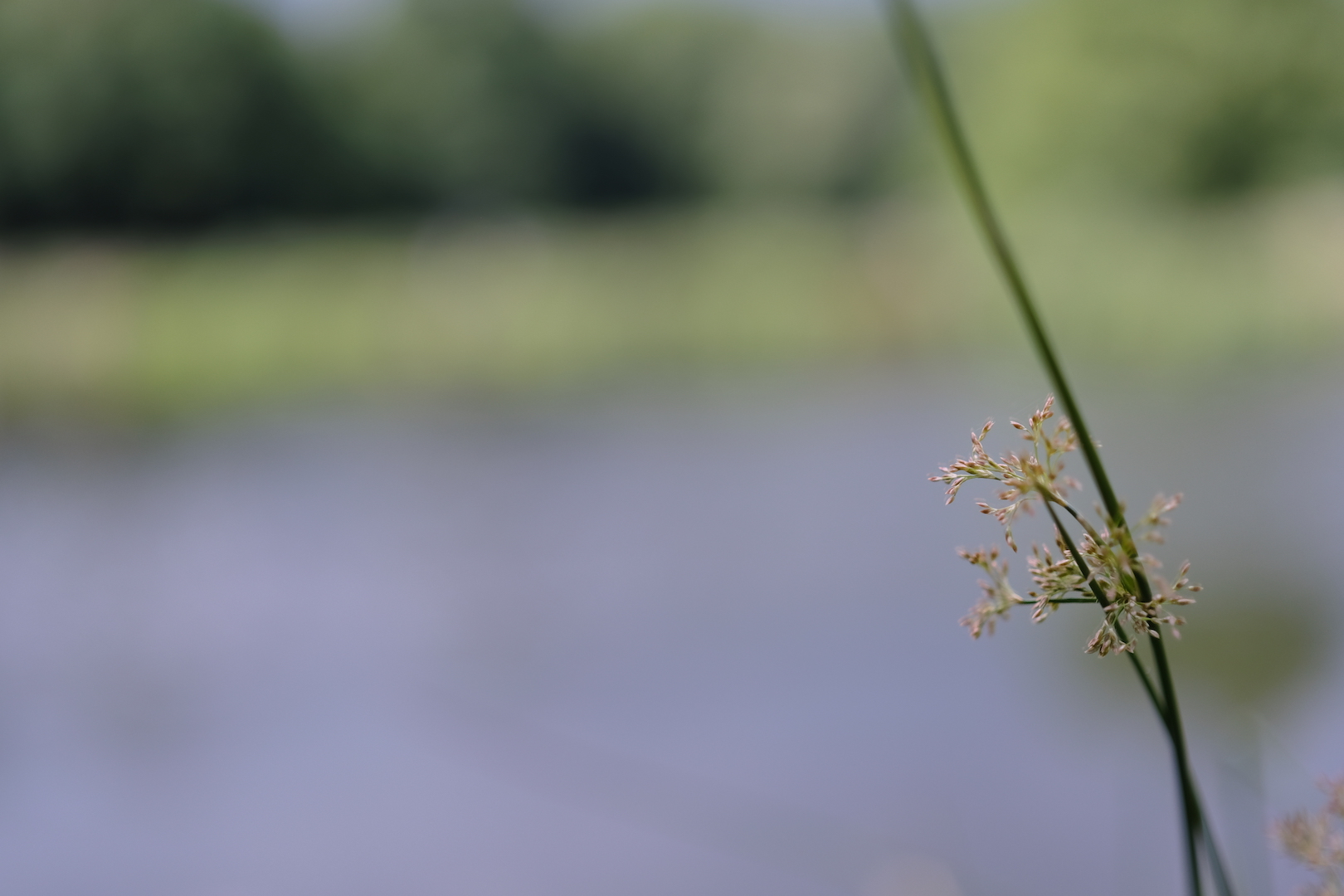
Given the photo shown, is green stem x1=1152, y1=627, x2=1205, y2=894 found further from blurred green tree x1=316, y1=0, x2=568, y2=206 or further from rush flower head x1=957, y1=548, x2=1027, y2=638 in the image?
blurred green tree x1=316, y1=0, x2=568, y2=206

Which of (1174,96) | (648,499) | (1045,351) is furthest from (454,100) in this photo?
(1045,351)

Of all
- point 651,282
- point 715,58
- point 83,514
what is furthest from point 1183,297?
point 715,58

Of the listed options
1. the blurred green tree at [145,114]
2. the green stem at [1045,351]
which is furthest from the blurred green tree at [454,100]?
the green stem at [1045,351]

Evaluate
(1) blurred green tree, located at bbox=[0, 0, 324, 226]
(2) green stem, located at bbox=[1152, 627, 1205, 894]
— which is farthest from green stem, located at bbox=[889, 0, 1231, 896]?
(1) blurred green tree, located at bbox=[0, 0, 324, 226]

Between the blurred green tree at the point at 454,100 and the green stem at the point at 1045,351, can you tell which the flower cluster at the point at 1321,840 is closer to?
the green stem at the point at 1045,351

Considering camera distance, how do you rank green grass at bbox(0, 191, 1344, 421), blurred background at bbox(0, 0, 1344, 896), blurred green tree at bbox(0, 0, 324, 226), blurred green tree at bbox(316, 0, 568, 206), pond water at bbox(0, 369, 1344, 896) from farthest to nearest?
blurred green tree at bbox(316, 0, 568, 206) < blurred green tree at bbox(0, 0, 324, 226) < green grass at bbox(0, 191, 1344, 421) < blurred background at bbox(0, 0, 1344, 896) < pond water at bbox(0, 369, 1344, 896)

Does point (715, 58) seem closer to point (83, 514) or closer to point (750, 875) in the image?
point (83, 514)
